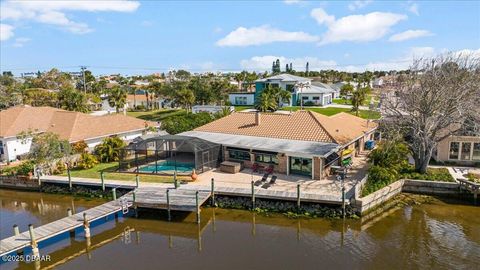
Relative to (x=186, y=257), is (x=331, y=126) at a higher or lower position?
higher

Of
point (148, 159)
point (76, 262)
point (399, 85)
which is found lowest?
point (76, 262)

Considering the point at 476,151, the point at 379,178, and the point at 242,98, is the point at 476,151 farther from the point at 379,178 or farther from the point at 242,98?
the point at 242,98

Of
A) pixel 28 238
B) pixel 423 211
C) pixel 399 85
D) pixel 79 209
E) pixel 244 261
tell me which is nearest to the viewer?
pixel 244 261

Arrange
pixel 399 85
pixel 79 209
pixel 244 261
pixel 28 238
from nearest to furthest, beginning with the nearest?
1. pixel 244 261
2. pixel 28 238
3. pixel 79 209
4. pixel 399 85

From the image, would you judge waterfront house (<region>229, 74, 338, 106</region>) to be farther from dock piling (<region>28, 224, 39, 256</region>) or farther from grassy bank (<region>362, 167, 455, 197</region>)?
dock piling (<region>28, 224, 39, 256</region>)

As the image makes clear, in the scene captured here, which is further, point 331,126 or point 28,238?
point 331,126

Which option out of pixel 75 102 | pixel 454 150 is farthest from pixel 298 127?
pixel 75 102

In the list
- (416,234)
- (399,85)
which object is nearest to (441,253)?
(416,234)

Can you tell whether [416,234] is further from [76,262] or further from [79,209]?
[79,209]
